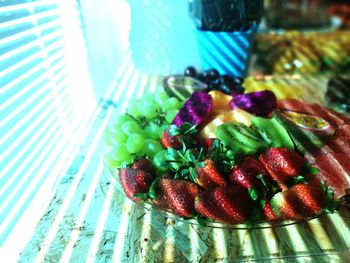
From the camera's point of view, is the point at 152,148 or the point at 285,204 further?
the point at 152,148

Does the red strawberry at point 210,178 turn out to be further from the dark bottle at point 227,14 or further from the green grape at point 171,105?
the dark bottle at point 227,14

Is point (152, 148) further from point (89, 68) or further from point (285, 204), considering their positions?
point (89, 68)

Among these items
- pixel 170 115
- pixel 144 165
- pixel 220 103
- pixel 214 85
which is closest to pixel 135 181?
pixel 144 165

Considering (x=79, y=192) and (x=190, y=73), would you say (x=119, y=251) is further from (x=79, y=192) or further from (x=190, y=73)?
(x=190, y=73)

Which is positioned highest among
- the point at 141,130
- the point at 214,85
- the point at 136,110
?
the point at 214,85

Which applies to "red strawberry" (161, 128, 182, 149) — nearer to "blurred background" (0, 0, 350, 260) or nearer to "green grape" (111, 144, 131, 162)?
"green grape" (111, 144, 131, 162)

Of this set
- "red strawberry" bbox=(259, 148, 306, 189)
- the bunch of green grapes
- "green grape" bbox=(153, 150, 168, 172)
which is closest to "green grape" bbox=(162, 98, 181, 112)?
the bunch of green grapes
